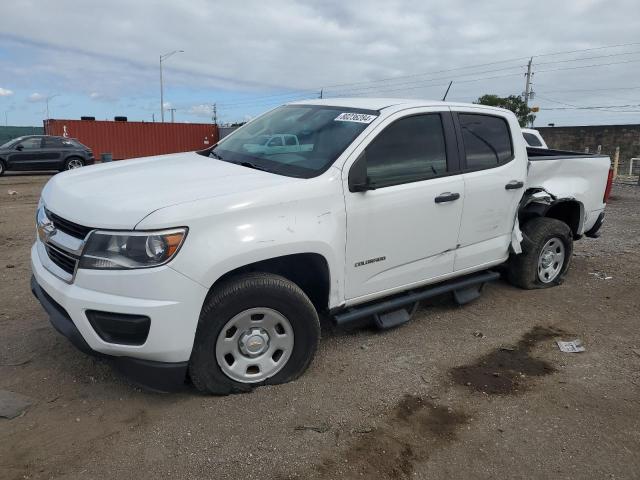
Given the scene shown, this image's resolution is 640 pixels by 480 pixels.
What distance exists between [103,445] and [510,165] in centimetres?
380

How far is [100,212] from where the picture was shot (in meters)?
2.84

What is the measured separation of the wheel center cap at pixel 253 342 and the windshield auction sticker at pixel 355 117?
65.1 inches

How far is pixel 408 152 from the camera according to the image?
12.8ft

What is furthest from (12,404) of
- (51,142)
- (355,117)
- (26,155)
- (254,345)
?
(51,142)

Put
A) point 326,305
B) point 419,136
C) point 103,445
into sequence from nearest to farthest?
point 103,445, point 326,305, point 419,136

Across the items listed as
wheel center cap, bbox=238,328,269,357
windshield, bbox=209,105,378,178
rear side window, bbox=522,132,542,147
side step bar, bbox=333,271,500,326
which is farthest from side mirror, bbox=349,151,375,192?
rear side window, bbox=522,132,542,147

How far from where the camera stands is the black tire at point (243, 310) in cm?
300

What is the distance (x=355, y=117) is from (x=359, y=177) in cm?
62

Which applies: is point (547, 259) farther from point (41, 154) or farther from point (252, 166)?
point (41, 154)

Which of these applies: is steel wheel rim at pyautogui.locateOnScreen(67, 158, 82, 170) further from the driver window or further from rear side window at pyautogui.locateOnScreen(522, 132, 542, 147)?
rear side window at pyautogui.locateOnScreen(522, 132, 542, 147)

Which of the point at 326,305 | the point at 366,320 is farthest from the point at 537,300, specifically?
the point at 326,305

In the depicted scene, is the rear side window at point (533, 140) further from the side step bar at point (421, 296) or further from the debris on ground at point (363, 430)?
the debris on ground at point (363, 430)

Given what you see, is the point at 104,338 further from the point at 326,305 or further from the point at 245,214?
the point at 326,305

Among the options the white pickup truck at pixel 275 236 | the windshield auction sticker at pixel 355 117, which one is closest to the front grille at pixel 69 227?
the white pickup truck at pixel 275 236
